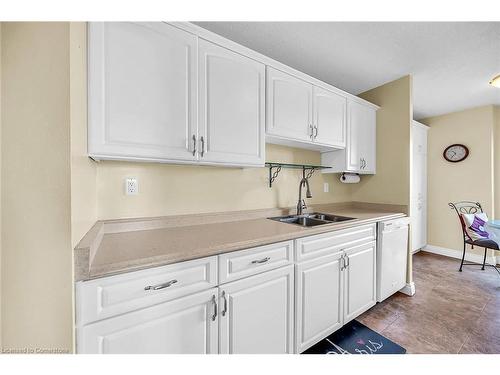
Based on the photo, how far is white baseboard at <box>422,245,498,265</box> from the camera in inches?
118

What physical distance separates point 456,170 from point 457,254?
1.34 meters

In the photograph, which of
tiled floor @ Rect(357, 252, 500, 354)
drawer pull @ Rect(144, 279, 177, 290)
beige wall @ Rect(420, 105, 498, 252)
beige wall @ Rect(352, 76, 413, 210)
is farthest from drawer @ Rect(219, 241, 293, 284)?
beige wall @ Rect(420, 105, 498, 252)

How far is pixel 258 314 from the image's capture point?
1.14m

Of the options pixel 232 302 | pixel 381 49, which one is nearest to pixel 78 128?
pixel 232 302

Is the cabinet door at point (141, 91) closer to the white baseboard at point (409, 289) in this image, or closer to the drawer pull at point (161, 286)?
the drawer pull at point (161, 286)

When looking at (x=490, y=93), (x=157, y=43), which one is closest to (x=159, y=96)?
(x=157, y=43)

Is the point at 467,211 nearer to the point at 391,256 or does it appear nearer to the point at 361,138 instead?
the point at 391,256

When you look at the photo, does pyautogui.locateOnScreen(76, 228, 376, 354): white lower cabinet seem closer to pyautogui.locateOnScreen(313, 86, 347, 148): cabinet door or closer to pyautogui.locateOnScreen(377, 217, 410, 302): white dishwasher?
pyautogui.locateOnScreen(377, 217, 410, 302): white dishwasher

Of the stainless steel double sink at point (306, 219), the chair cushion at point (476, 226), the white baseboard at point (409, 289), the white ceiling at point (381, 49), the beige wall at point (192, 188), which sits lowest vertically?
the white baseboard at point (409, 289)

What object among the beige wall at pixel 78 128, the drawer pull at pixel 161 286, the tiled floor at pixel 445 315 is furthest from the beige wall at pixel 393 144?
the beige wall at pixel 78 128

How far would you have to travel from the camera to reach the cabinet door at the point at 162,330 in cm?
78

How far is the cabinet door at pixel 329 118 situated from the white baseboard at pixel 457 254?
9.80 feet

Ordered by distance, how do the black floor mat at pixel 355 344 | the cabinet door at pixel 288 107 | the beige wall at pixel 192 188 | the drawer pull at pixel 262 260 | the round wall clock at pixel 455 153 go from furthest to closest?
1. the round wall clock at pixel 455 153
2. the cabinet door at pixel 288 107
3. the black floor mat at pixel 355 344
4. the beige wall at pixel 192 188
5. the drawer pull at pixel 262 260

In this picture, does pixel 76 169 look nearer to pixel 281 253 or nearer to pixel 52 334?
pixel 52 334
